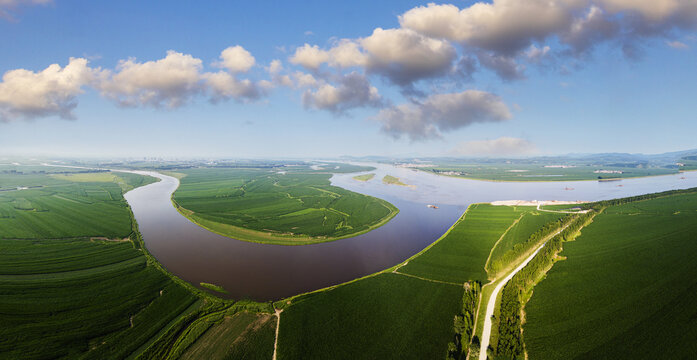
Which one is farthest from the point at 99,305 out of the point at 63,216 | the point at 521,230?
the point at 521,230

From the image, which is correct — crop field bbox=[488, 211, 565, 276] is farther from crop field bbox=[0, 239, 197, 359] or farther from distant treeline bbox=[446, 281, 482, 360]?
crop field bbox=[0, 239, 197, 359]

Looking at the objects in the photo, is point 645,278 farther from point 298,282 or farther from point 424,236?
point 298,282

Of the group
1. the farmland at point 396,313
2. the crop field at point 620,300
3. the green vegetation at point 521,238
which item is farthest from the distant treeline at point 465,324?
the green vegetation at point 521,238

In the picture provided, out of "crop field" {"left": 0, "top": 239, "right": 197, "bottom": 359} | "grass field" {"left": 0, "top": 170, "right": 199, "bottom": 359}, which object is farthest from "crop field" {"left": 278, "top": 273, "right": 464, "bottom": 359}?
"crop field" {"left": 0, "top": 239, "right": 197, "bottom": 359}

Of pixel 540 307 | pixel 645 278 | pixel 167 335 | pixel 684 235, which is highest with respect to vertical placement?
pixel 684 235

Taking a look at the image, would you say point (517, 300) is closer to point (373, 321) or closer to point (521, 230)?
point (373, 321)

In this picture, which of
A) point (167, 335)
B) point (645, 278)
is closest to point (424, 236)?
point (645, 278)

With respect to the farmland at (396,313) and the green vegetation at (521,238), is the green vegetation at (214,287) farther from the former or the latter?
the green vegetation at (521,238)

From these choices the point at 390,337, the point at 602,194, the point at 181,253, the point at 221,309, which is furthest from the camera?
the point at 602,194
